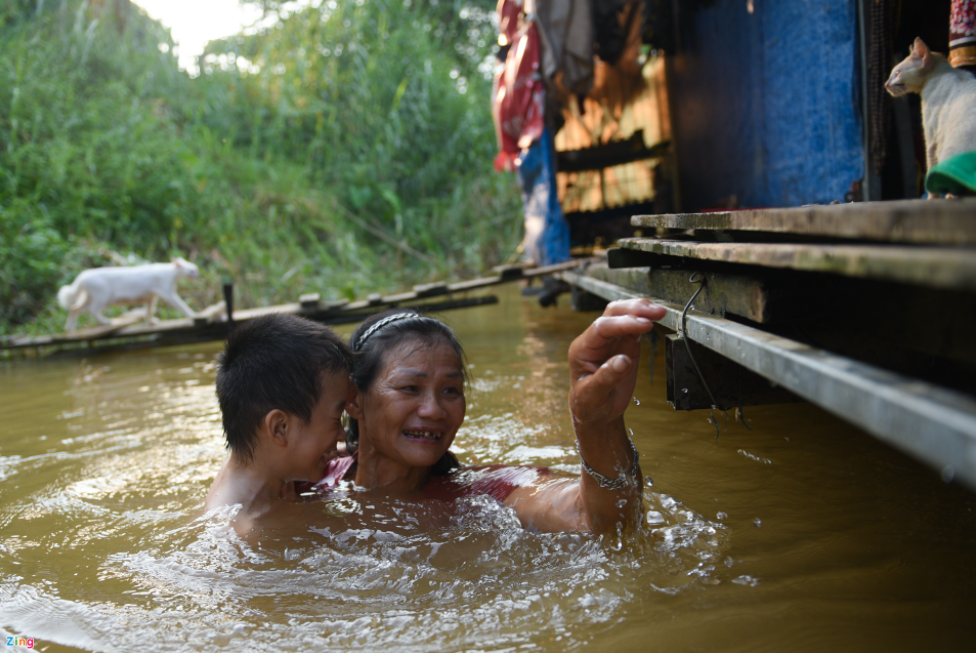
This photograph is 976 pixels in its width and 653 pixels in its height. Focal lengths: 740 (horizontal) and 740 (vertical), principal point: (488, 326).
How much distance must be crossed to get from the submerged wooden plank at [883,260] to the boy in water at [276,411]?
4.52 feet

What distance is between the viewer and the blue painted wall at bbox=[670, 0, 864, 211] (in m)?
4.20

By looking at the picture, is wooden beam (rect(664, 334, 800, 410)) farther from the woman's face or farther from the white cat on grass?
the white cat on grass

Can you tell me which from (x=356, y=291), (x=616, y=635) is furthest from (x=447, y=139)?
(x=616, y=635)

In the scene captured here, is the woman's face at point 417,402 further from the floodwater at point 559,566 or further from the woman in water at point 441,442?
the floodwater at point 559,566

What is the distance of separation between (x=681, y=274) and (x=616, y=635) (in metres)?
0.98

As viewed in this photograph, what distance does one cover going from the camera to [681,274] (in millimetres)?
2105

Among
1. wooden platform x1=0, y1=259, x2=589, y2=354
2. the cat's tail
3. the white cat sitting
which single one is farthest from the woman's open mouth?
the cat's tail

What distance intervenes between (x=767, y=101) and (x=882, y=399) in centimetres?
498

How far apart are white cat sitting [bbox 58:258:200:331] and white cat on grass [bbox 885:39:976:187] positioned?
6.08m

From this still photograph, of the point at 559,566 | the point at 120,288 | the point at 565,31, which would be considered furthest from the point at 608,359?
the point at 120,288

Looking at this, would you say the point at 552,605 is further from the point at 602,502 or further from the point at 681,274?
the point at 681,274

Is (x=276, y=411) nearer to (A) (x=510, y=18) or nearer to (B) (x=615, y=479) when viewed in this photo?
(B) (x=615, y=479)

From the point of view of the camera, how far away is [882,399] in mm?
906

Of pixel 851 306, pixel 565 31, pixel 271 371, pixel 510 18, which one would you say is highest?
pixel 510 18
